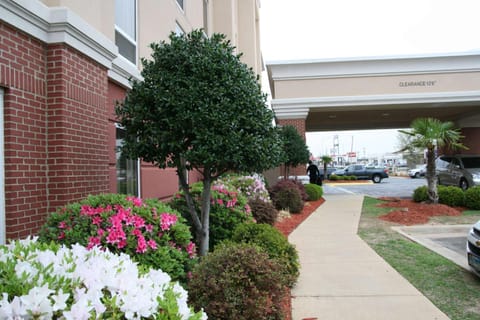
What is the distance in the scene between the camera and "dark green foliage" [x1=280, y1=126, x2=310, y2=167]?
16.7m

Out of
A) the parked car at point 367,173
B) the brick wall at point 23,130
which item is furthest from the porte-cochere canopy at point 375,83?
the parked car at point 367,173

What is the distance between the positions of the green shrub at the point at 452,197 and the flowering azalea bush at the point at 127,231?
12.4 m

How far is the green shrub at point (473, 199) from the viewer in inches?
522

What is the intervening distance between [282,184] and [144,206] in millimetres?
10197

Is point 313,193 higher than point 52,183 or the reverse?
the reverse

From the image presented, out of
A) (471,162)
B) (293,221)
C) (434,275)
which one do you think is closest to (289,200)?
(293,221)

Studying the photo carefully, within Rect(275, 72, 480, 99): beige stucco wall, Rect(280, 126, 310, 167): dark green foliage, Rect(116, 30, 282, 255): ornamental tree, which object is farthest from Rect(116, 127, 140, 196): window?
Rect(275, 72, 480, 99): beige stucco wall

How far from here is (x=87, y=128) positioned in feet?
17.8

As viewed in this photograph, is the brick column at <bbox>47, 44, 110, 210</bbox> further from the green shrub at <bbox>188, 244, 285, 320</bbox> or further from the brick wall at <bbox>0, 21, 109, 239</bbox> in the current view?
the green shrub at <bbox>188, 244, 285, 320</bbox>

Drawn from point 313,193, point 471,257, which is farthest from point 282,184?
point 471,257

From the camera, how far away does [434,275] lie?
5.70 m

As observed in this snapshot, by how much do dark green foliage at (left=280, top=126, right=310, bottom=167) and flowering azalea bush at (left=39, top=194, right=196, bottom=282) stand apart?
12.7 metres

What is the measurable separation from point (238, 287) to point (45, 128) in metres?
3.12

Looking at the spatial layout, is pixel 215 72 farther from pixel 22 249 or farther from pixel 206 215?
pixel 22 249
